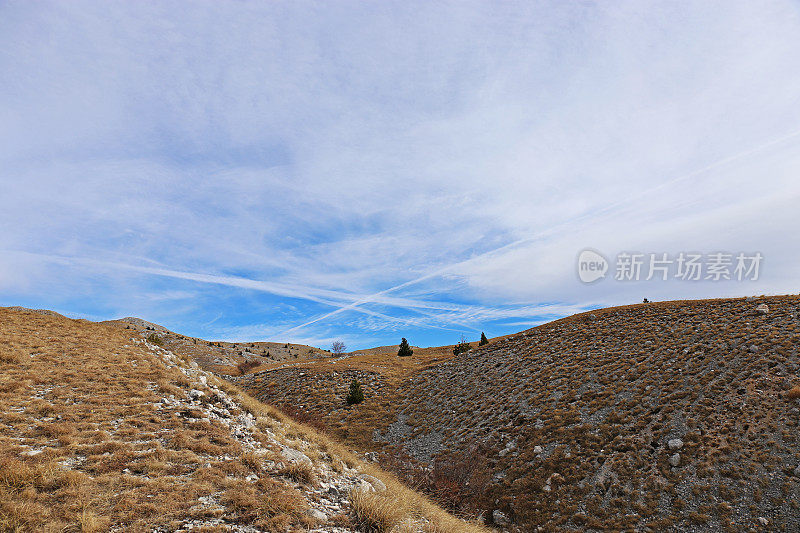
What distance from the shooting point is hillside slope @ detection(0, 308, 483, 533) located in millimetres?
7102

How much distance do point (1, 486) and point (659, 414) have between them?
25.6 m

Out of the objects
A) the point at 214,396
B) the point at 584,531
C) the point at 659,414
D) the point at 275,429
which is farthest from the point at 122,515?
the point at 659,414

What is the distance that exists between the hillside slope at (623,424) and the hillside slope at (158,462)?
8.68 meters

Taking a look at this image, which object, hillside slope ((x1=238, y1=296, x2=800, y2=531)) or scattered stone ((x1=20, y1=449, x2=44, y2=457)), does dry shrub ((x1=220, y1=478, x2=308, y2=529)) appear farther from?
hillside slope ((x1=238, y1=296, x2=800, y2=531))

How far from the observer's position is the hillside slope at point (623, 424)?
1470 cm

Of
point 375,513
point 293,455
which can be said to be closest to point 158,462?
point 293,455

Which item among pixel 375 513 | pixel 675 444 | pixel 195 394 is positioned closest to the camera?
pixel 375 513

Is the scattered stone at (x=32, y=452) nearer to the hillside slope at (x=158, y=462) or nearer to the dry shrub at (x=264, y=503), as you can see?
the hillside slope at (x=158, y=462)

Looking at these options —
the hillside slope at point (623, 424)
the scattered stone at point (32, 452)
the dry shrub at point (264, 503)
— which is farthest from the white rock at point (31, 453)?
the hillside slope at point (623, 424)

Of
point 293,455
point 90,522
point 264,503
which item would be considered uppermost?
point 90,522

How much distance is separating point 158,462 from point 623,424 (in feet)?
71.7

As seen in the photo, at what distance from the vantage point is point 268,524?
7539mm

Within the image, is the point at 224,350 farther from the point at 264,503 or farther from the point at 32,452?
the point at 264,503

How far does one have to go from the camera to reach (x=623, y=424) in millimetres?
19750
